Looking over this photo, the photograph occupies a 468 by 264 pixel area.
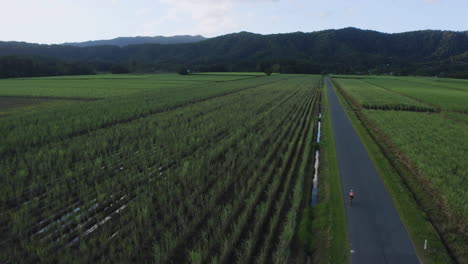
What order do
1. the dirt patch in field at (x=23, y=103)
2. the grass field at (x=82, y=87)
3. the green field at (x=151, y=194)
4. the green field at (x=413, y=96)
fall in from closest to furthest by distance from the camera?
the green field at (x=151, y=194), the dirt patch in field at (x=23, y=103), the green field at (x=413, y=96), the grass field at (x=82, y=87)

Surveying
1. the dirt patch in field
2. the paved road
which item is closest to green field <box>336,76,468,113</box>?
the paved road

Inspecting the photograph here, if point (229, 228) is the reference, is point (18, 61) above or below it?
above

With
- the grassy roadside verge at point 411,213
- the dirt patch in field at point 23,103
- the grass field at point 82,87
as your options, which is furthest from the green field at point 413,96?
the dirt patch in field at point 23,103

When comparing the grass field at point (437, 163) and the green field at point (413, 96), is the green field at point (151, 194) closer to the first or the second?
the grass field at point (437, 163)

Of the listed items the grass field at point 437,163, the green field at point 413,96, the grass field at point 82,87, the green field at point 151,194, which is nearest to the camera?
the green field at point 151,194

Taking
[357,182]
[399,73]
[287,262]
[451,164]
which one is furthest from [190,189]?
[399,73]

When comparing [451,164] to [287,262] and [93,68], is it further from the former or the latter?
[93,68]

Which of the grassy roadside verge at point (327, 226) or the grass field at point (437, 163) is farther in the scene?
the grass field at point (437, 163)
